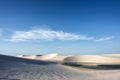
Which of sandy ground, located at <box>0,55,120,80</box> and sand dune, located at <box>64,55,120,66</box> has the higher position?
sand dune, located at <box>64,55,120,66</box>

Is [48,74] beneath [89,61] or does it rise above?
beneath

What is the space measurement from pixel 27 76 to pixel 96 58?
2513 centimetres

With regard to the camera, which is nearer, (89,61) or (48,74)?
(48,74)

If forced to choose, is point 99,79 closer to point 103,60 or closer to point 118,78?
point 118,78

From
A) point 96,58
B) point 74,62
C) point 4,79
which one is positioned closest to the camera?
point 4,79

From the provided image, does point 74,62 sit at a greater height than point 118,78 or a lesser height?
greater

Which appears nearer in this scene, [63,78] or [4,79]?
[4,79]

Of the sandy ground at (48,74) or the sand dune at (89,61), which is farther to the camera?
the sand dune at (89,61)

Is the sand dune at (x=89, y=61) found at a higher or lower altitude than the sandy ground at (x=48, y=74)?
higher

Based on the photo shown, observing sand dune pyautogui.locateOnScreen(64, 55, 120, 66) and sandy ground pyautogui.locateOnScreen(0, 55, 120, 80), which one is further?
sand dune pyautogui.locateOnScreen(64, 55, 120, 66)

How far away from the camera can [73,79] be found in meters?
15.3

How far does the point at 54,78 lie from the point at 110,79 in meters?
4.36

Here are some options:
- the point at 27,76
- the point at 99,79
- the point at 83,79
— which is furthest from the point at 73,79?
the point at 27,76

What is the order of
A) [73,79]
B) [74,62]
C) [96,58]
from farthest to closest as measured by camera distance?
1. [96,58]
2. [74,62]
3. [73,79]
